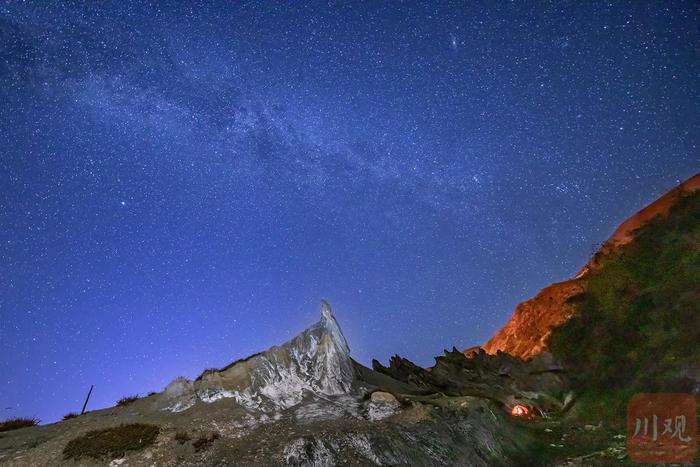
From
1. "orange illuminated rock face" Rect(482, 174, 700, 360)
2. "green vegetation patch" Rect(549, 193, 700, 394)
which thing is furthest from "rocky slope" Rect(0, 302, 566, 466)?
"orange illuminated rock face" Rect(482, 174, 700, 360)

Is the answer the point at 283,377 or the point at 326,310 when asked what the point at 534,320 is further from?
the point at 283,377

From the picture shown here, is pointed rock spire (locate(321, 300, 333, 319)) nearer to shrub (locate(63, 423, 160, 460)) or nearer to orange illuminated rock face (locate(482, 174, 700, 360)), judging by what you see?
shrub (locate(63, 423, 160, 460))

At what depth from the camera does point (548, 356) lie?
45906 millimetres

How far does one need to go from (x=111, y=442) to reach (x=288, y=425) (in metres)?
8.86

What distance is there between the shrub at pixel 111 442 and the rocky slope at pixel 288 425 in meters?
0.06

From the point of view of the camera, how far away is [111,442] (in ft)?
67.6

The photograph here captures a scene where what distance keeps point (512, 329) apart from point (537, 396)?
121 feet

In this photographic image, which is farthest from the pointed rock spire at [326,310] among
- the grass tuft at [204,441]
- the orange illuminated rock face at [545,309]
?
the orange illuminated rock face at [545,309]

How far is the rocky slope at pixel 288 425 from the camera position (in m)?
19.8

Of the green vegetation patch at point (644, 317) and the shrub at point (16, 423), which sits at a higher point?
the shrub at point (16, 423)

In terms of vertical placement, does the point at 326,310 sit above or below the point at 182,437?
above

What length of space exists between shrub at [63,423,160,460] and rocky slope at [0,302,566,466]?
6 cm

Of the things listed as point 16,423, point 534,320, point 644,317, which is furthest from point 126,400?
point 534,320

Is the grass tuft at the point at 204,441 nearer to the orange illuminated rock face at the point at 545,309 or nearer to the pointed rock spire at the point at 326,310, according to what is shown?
the pointed rock spire at the point at 326,310
